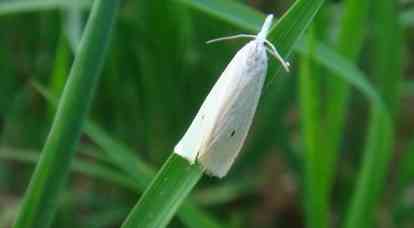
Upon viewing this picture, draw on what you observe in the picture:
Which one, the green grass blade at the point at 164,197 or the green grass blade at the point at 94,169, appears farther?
the green grass blade at the point at 94,169

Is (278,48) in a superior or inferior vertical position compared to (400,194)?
superior

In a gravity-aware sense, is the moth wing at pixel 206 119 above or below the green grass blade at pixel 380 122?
above

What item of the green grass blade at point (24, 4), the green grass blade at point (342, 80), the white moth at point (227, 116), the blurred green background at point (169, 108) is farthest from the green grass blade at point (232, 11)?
the green grass blade at point (24, 4)

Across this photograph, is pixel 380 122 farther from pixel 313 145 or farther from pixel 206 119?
pixel 206 119

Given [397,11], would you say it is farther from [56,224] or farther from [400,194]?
[56,224]

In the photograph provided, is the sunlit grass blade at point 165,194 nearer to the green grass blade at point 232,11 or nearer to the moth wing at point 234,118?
the moth wing at point 234,118

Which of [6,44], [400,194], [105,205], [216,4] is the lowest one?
[105,205]

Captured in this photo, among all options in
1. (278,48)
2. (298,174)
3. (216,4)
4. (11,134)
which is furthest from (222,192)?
(278,48)
